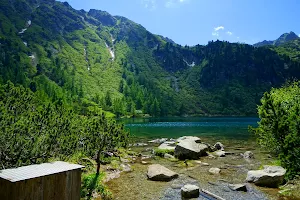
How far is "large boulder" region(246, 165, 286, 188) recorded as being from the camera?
2786 centimetres

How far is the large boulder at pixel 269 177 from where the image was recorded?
27859 millimetres

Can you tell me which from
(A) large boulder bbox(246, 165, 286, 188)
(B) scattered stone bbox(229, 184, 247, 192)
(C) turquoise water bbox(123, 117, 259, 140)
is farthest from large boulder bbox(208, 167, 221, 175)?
(C) turquoise water bbox(123, 117, 259, 140)

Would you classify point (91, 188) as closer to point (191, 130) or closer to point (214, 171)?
point (214, 171)

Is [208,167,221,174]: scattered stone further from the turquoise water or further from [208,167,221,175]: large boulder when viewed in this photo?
the turquoise water

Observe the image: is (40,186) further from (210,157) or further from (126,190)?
(210,157)

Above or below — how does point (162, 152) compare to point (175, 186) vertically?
below

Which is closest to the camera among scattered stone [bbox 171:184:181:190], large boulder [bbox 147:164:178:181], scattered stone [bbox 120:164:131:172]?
scattered stone [bbox 171:184:181:190]

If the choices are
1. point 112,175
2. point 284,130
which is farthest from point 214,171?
point 112,175

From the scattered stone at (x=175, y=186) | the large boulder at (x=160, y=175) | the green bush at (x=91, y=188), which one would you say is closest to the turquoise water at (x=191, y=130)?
the large boulder at (x=160, y=175)

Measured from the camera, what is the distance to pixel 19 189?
36.3 ft

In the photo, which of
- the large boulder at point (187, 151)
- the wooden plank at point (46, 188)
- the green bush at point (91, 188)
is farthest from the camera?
the large boulder at point (187, 151)

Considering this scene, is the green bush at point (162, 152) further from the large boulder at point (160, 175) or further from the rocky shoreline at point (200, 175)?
the large boulder at point (160, 175)

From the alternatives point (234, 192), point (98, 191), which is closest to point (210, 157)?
point (234, 192)

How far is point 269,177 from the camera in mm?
28109
